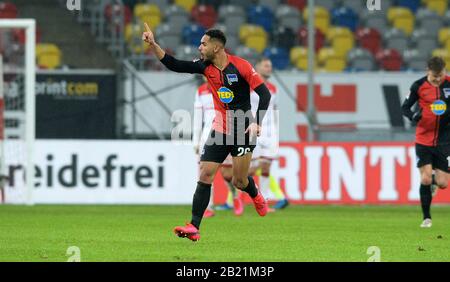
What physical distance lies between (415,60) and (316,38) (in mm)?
2514

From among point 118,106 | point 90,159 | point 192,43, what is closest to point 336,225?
point 90,159

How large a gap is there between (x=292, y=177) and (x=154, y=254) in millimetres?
9582

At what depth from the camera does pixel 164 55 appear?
11.7m

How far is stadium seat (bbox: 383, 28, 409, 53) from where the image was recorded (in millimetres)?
25666

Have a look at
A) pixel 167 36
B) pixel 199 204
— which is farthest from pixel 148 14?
pixel 199 204

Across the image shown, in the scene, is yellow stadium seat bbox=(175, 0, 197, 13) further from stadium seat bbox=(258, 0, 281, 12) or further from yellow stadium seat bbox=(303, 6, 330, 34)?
yellow stadium seat bbox=(303, 6, 330, 34)

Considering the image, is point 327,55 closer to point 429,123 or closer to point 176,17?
point 176,17

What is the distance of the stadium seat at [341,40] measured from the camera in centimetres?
2550

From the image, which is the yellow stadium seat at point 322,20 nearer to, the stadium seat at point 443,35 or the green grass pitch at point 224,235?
the stadium seat at point 443,35

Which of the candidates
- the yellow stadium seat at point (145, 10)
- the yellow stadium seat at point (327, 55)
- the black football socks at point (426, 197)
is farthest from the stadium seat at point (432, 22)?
the black football socks at point (426, 197)

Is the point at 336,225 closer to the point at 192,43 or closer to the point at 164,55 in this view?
the point at 164,55

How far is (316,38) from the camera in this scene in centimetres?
2603

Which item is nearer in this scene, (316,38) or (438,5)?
(316,38)

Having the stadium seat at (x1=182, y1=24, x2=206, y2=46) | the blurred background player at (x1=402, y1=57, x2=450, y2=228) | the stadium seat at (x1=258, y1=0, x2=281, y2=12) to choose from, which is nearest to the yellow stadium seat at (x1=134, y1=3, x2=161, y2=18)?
the stadium seat at (x1=182, y1=24, x2=206, y2=46)
